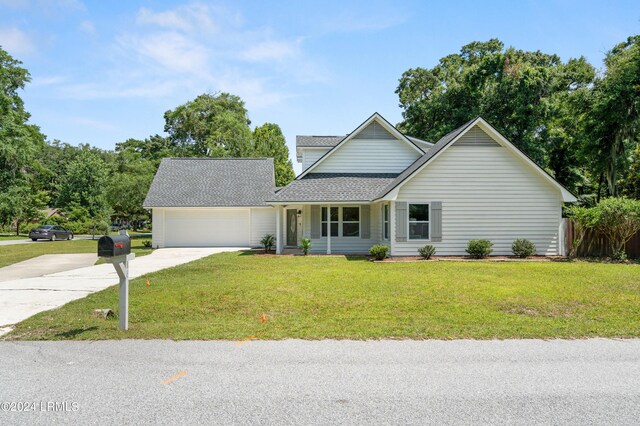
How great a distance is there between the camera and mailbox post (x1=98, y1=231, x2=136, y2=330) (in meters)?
5.86

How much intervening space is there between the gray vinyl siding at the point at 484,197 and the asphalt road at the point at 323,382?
11817 millimetres

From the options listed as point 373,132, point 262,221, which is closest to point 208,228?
point 262,221

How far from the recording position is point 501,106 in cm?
2895

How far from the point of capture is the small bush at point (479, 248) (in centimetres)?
1678

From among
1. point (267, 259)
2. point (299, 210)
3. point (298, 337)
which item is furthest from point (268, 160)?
point (298, 337)

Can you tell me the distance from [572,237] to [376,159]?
9.22 metres

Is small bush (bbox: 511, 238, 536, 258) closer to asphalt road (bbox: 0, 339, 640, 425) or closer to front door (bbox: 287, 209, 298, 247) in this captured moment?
front door (bbox: 287, 209, 298, 247)

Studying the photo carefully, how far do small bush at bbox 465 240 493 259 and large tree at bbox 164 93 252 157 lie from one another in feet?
117

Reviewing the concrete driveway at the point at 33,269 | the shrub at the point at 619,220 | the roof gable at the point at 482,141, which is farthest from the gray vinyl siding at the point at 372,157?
the concrete driveway at the point at 33,269

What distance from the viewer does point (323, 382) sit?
4.41m

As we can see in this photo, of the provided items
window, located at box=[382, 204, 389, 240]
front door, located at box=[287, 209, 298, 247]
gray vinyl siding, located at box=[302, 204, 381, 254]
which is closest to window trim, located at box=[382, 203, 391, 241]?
window, located at box=[382, 204, 389, 240]

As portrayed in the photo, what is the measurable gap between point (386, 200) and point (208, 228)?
13.4 metres

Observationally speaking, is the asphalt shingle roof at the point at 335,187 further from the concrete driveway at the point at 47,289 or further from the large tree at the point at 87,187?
the large tree at the point at 87,187

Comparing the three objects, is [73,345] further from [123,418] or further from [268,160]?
[268,160]
